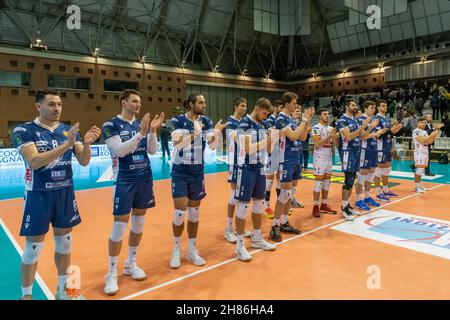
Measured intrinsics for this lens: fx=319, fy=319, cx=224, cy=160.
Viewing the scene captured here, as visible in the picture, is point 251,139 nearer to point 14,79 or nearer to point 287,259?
point 287,259

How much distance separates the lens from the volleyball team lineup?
3.11 meters

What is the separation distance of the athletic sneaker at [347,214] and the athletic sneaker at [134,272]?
426cm

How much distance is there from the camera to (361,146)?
722 centimetres

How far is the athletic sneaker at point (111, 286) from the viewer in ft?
11.7

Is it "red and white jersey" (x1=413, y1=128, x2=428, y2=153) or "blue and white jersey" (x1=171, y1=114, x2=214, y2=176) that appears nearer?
Answer: "blue and white jersey" (x1=171, y1=114, x2=214, y2=176)

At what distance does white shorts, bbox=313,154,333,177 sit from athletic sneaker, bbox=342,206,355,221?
858 millimetres

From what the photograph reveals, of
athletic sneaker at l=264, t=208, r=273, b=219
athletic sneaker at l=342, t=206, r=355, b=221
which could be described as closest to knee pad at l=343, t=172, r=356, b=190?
athletic sneaker at l=342, t=206, r=355, b=221

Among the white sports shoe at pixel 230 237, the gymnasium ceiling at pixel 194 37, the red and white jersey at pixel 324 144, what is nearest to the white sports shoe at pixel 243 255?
the white sports shoe at pixel 230 237

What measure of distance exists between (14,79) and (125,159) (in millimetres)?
23662

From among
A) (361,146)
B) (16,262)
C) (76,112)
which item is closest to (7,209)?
(16,262)

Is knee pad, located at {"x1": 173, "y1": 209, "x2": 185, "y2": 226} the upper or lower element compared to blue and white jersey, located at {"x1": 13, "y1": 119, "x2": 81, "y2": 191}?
lower

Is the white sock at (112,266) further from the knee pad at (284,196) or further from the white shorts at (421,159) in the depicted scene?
the white shorts at (421,159)

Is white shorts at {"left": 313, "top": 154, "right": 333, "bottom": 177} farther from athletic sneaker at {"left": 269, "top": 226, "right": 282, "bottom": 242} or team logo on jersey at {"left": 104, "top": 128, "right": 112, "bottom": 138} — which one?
team logo on jersey at {"left": 104, "top": 128, "right": 112, "bottom": 138}

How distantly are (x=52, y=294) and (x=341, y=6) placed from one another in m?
30.5
